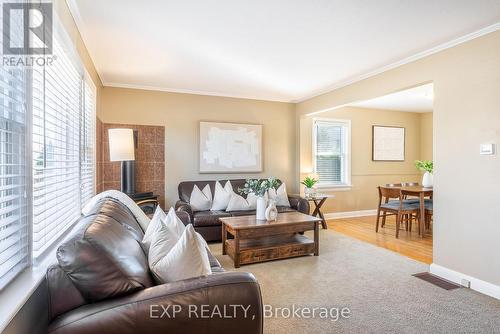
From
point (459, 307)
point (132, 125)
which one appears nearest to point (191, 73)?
point (132, 125)

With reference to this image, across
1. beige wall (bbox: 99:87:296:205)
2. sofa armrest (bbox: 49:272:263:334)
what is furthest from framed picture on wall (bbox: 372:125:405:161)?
sofa armrest (bbox: 49:272:263:334)

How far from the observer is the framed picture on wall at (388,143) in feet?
21.4

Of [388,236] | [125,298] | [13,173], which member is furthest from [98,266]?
[388,236]

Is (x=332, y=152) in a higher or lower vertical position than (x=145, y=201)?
higher

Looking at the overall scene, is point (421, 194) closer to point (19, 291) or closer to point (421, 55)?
point (421, 55)

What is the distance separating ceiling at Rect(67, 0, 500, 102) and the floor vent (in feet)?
7.87

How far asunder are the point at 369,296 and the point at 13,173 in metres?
2.74

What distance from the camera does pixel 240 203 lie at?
4.49 m

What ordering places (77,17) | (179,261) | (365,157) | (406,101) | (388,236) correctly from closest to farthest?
(179,261)
(77,17)
(388,236)
(406,101)
(365,157)

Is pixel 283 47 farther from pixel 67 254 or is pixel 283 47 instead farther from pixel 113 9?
pixel 67 254

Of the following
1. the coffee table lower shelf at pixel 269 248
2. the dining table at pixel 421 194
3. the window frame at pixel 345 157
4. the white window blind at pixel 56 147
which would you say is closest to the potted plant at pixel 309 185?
the window frame at pixel 345 157

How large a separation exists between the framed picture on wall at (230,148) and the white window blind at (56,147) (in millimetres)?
2402

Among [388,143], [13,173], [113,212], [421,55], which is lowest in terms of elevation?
[113,212]

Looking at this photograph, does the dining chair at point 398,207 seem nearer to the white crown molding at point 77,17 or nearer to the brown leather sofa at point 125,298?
the brown leather sofa at point 125,298
